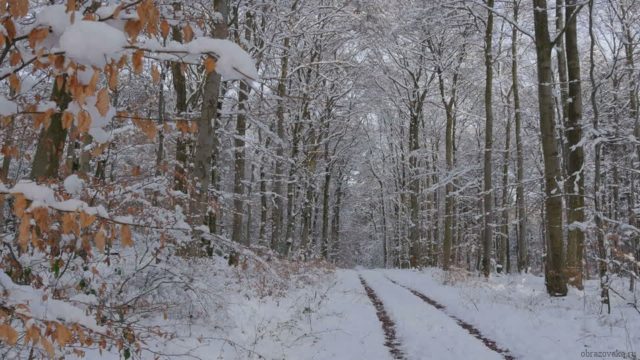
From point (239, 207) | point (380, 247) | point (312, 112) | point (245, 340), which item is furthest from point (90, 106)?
point (380, 247)

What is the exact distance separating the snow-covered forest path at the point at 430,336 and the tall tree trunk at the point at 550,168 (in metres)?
2.78

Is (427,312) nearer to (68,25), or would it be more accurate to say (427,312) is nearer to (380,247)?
(68,25)

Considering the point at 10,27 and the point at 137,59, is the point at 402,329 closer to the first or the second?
the point at 137,59

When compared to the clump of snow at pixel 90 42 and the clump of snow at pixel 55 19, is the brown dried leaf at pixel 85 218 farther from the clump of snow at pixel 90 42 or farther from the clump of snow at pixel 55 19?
the clump of snow at pixel 55 19

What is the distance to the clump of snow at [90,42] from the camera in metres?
1.51

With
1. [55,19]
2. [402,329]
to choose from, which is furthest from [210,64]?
[402,329]

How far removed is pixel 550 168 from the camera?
412 inches

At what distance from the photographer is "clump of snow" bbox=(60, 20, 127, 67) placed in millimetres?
1506

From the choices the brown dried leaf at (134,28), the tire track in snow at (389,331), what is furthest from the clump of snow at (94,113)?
the tire track in snow at (389,331)

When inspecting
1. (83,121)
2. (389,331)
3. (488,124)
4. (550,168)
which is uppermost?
(488,124)

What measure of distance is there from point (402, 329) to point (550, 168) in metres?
5.23

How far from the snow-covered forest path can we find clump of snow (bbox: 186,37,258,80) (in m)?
5.42

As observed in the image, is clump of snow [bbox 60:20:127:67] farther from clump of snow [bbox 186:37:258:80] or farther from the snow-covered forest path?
the snow-covered forest path

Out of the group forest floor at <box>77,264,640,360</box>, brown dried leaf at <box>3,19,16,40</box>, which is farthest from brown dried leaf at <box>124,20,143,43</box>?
forest floor at <box>77,264,640,360</box>
